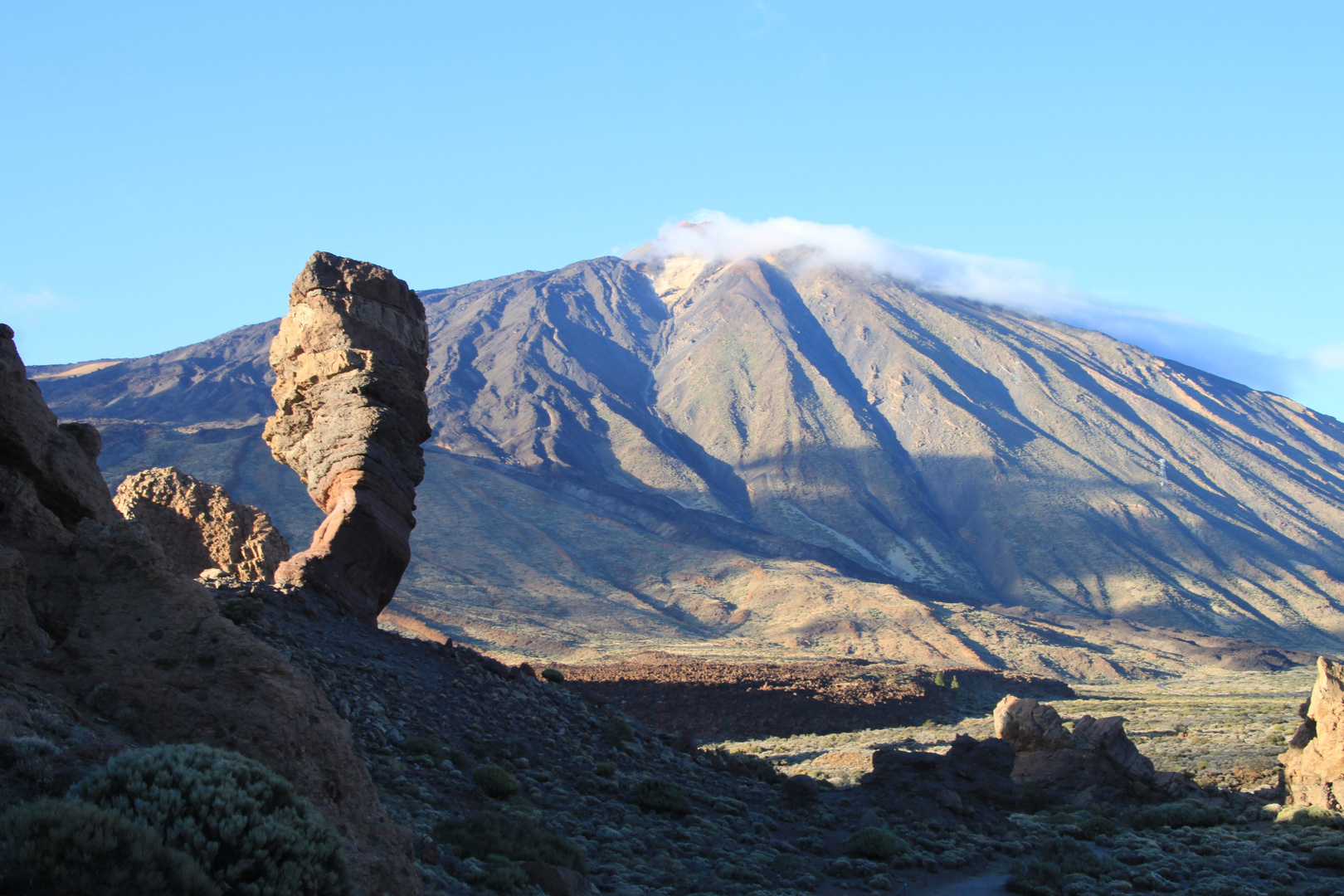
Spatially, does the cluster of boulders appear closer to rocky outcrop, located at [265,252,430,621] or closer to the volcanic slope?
rocky outcrop, located at [265,252,430,621]

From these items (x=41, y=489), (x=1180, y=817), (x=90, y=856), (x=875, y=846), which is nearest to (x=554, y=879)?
(x=90, y=856)

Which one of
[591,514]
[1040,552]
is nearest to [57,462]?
[591,514]

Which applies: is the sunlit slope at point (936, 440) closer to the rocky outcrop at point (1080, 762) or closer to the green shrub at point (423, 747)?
the rocky outcrop at point (1080, 762)

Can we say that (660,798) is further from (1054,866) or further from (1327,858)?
(1327,858)

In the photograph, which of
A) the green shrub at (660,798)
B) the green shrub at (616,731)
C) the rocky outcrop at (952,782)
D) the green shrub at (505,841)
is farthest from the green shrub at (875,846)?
the green shrub at (505,841)

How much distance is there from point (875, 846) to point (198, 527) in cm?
1484

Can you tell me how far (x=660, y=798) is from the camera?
45.8 ft

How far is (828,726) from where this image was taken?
108ft

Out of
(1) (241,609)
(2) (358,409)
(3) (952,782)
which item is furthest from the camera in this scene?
(2) (358,409)

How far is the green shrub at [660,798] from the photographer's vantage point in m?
13.9

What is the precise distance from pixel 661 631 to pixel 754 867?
5569cm

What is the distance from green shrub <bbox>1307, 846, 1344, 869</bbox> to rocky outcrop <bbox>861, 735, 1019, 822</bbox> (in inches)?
185

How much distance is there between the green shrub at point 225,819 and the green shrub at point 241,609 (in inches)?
321

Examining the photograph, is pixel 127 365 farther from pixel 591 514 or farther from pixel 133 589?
pixel 133 589
